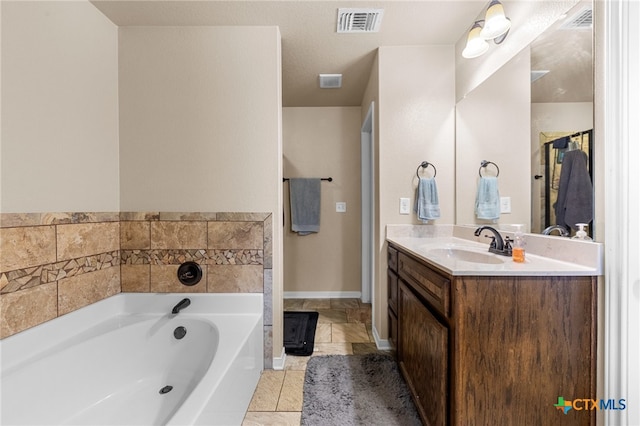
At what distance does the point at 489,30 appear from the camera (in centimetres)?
145

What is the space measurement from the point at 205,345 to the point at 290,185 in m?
1.93

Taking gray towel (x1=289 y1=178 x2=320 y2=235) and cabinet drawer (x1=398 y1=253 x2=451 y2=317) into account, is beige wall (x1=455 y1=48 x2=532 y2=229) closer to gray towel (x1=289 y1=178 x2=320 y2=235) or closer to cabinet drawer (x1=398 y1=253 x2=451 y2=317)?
cabinet drawer (x1=398 y1=253 x2=451 y2=317)

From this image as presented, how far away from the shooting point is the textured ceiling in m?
1.58

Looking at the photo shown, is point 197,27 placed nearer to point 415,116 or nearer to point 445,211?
point 415,116

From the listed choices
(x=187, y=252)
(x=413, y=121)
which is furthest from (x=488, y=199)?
(x=187, y=252)

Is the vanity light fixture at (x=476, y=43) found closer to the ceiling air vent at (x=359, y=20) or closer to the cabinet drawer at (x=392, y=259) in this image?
the ceiling air vent at (x=359, y=20)

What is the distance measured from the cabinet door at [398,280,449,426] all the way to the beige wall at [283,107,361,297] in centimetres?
156

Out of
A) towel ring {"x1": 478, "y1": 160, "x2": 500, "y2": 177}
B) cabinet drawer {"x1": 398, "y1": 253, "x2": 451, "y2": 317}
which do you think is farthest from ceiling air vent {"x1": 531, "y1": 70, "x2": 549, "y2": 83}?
cabinet drawer {"x1": 398, "y1": 253, "x2": 451, "y2": 317}

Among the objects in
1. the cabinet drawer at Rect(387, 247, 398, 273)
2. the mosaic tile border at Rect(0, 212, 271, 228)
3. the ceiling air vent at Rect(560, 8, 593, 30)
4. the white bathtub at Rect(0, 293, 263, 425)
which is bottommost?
the white bathtub at Rect(0, 293, 263, 425)

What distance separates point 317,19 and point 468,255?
5.70ft

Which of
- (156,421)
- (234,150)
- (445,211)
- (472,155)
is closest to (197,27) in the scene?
(234,150)

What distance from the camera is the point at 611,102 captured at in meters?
0.91

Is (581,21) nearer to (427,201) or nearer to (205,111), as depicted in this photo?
(427,201)

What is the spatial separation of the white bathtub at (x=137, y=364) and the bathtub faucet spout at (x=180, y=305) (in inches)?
1.7
